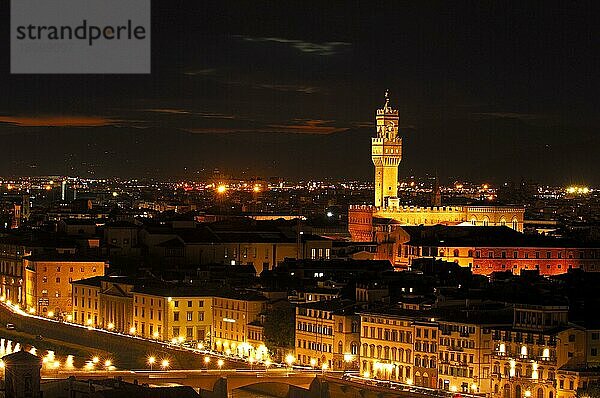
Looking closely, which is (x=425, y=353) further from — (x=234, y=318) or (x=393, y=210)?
(x=393, y=210)

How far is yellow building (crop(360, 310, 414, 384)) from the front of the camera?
1656 inches

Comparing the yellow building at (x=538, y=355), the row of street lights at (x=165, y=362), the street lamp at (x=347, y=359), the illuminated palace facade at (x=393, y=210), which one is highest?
the illuminated palace facade at (x=393, y=210)

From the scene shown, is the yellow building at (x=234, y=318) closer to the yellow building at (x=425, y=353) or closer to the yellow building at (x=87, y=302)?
the yellow building at (x=87, y=302)

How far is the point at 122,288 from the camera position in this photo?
5412cm

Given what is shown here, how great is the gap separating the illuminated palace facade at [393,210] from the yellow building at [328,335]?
22.4 m

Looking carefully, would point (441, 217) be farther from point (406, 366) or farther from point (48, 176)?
point (48, 176)

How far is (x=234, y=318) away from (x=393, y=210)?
20.8 m

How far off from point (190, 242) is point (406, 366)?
2289cm

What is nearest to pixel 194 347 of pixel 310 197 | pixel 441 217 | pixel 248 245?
pixel 248 245

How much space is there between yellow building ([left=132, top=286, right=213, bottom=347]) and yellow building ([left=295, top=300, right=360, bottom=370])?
406cm

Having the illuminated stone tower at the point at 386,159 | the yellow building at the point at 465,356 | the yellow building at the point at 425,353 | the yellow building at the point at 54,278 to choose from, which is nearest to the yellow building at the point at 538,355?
the yellow building at the point at 465,356

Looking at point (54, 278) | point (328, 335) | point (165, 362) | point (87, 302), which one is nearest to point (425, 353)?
point (328, 335)

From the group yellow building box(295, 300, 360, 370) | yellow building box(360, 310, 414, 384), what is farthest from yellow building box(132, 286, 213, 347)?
yellow building box(360, 310, 414, 384)

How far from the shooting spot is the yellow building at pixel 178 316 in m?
49.9
